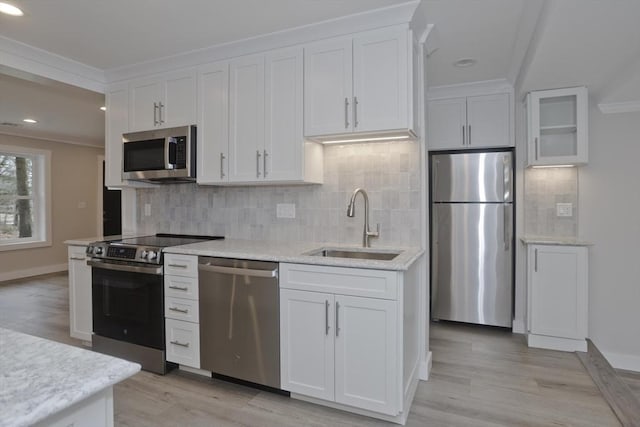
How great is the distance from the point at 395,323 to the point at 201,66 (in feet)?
7.94

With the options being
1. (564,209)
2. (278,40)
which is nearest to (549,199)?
(564,209)

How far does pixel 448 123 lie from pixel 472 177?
59cm

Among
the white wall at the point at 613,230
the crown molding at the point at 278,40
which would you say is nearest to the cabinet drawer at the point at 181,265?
the crown molding at the point at 278,40

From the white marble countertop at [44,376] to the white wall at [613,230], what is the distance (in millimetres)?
3830

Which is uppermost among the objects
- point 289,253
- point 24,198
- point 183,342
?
point 24,198

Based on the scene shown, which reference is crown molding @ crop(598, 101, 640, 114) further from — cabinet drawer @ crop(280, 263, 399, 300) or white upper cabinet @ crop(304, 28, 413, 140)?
cabinet drawer @ crop(280, 263, 399, 300)

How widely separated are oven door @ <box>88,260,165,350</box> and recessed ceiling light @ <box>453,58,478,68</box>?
283cm

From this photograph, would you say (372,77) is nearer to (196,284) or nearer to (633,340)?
(196,284)

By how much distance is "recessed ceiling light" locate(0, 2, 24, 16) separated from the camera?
223 centimetres

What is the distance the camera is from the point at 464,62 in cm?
307

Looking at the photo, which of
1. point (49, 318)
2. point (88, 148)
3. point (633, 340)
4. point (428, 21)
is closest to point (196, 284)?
point (428, 21)

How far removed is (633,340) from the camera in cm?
329

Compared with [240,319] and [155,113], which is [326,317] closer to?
[240,319]

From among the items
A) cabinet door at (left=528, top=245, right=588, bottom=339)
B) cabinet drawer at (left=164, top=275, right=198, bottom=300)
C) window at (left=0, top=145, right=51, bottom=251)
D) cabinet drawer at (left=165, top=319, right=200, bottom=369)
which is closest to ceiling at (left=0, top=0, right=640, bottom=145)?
cabinet door at (left=528, top=245, right=588, bottom=339)
